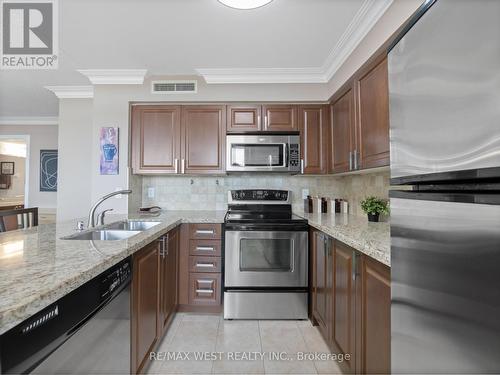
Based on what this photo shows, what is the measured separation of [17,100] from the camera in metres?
3.56

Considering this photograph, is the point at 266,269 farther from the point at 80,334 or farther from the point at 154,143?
the point at 154,143

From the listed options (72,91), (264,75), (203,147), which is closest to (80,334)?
(203,147)

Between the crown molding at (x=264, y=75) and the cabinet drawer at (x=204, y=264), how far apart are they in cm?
184

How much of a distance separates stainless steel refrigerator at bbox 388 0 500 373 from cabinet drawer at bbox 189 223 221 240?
1844 millimetres

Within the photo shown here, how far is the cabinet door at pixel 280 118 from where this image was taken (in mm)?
2738

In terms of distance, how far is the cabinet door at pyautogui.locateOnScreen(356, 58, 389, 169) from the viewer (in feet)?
5.25

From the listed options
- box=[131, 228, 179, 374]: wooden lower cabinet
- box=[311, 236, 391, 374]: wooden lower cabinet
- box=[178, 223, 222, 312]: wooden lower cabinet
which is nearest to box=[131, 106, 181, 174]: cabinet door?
box=[178, 223, 222, 312]: wooden lower cabinet

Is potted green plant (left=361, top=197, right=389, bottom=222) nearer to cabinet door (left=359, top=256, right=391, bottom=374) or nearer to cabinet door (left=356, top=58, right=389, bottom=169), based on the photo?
cabinet door (left=356, top=58, right=389, bottom=169)

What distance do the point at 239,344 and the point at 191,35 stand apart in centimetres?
250

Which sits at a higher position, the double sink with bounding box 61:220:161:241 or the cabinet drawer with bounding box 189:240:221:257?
the double sink with bounding box 61:220:161:241

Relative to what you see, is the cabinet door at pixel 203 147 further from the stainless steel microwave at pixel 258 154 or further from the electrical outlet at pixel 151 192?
the electrical outlet at pixel 151 192

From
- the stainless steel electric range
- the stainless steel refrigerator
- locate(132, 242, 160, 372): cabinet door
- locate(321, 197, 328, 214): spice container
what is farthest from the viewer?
locate(321, 197, 328, 214): spice container

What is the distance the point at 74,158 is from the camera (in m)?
3.33

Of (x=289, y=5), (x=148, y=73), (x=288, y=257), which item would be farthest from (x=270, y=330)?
(x=148, y=73)
